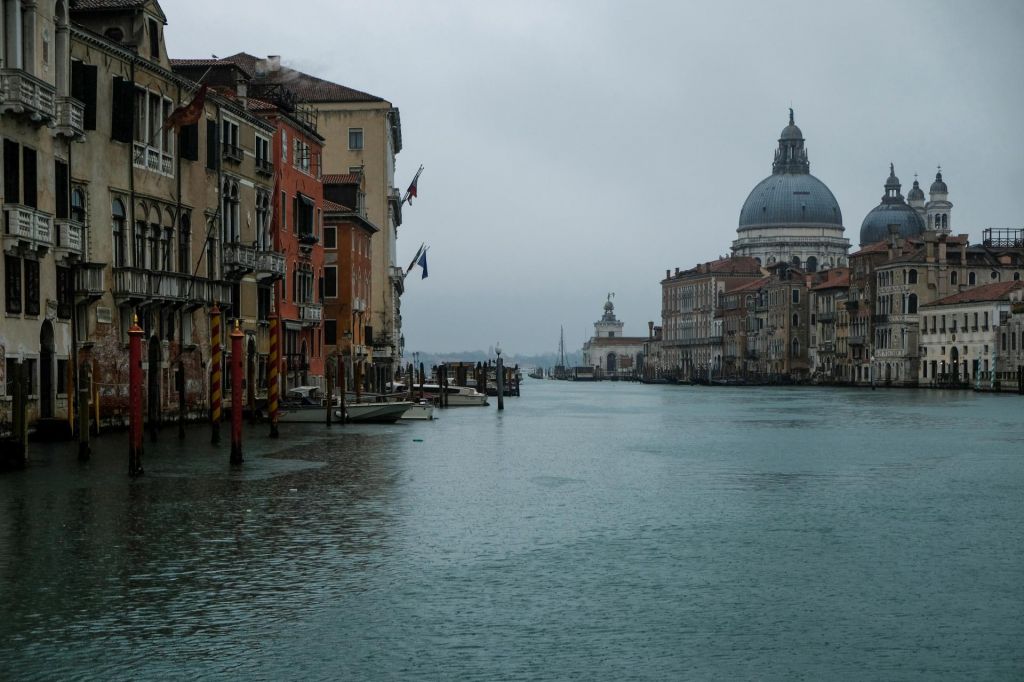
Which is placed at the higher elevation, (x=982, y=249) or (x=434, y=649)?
(x=982, y=249)

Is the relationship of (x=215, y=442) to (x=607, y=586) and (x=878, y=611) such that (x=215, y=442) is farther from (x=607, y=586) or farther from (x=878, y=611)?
(x=878, y=611)

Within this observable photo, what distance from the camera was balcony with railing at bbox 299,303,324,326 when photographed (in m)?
50.8

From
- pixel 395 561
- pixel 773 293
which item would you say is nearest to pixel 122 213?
pixel 395 561

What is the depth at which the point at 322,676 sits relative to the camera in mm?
10102

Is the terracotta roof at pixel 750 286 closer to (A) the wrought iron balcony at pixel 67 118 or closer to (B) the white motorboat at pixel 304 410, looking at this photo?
(B) the white motorboat at pixel 304 410

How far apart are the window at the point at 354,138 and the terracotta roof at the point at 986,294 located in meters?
45.6

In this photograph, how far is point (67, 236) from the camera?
28.8 m

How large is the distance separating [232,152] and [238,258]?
2.94m

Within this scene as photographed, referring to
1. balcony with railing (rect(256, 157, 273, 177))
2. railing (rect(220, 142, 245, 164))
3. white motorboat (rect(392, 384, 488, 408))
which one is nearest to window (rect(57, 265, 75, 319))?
railing (rect(220, 142, 245, 164))

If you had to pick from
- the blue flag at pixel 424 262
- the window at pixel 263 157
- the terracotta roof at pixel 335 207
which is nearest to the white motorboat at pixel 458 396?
the blue flag at pixel 424 262

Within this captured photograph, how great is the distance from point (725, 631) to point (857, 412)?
47860mm

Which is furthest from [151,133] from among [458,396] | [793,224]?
[793,224]

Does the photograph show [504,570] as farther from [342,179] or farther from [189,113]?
[342,179]

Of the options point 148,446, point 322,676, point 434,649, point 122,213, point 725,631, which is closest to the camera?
point 322,676
